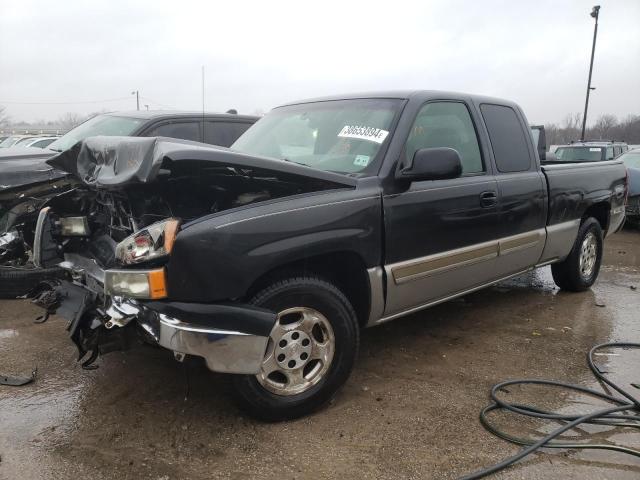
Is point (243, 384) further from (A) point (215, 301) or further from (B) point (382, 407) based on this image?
(B) point (382, 407)

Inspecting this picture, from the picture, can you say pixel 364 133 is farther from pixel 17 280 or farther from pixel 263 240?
pixel 17 280

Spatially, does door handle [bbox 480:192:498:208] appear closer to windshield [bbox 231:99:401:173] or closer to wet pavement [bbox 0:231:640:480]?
windshield [bbox 231:99:401:173]

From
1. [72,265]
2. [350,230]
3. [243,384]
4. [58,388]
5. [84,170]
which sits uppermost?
[84,170]

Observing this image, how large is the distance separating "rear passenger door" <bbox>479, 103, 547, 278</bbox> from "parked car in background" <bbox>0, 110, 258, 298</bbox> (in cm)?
316

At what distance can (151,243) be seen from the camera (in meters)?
2.58

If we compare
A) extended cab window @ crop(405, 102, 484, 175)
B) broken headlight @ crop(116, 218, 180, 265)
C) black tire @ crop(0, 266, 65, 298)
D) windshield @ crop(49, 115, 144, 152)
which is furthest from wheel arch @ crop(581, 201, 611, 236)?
black tire @ crop(0, 266, 65, 298)

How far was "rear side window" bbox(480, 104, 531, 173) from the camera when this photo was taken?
4.34m

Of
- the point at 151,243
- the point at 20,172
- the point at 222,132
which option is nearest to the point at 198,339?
the point at 151,243

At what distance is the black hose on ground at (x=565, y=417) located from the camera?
8.71 feet

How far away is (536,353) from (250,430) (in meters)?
2.32

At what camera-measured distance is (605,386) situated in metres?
3.46

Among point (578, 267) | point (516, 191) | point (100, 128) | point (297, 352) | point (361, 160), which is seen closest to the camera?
point (297, 352)

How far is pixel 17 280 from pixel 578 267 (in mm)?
5215

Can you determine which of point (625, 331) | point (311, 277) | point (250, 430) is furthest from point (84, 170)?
point (625, 331)
